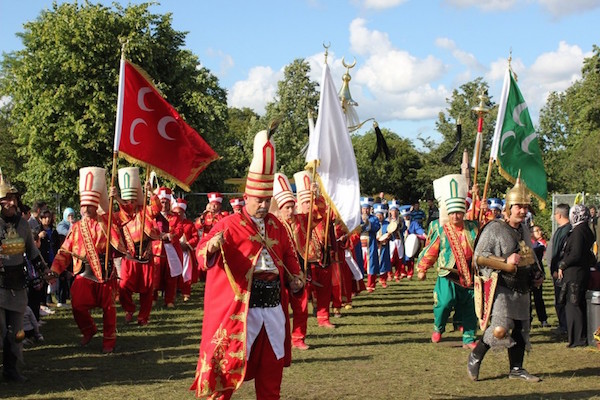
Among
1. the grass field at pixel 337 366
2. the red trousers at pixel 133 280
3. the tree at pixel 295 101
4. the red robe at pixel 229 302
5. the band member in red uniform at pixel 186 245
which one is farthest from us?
the tree at pixel 295 101

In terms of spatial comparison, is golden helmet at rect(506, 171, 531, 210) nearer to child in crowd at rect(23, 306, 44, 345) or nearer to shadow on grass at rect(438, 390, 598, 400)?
shadow on grass at rect(438, 390, 598, 400)

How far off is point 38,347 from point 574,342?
698 cm

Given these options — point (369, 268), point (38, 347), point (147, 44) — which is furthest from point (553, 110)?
point (38, 347)

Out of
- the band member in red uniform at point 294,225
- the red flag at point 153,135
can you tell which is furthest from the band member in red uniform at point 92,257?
the band member in red uniform at point 294,225

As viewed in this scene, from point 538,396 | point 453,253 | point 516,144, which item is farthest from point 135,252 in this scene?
point 538,396

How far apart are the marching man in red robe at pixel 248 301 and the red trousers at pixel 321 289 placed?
540cm

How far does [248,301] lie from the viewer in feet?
20.4

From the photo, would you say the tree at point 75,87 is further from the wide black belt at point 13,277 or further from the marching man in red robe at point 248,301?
the marching man in red robe at point 248,301

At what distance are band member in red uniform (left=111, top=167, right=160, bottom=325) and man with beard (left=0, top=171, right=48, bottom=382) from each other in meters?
3.62

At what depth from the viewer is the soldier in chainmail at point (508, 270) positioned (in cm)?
797

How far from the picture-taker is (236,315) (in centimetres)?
620

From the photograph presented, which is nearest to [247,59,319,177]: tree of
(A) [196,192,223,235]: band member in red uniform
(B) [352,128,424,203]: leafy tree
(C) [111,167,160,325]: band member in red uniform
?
(B) [352,128,424,203]: leafy tree

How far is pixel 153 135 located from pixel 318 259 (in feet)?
9.46

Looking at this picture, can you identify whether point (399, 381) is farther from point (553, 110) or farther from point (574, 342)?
point (553, 110)
